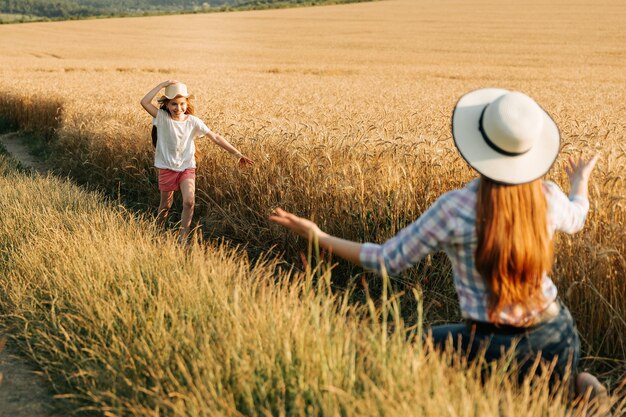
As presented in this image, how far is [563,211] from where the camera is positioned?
2623 mm

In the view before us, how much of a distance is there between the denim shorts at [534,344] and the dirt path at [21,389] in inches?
76.1

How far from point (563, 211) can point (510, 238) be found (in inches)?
15.3

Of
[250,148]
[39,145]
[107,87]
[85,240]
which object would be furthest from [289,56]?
[85,240]

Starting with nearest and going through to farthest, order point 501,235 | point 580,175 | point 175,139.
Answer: point 501,235 → point 580,175 → point 175,139

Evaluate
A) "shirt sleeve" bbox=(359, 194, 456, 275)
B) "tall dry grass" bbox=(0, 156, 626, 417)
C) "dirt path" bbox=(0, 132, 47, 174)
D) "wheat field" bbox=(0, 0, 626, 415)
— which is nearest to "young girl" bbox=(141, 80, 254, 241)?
"wheat field" bbox=(0, 0, 626, 415)

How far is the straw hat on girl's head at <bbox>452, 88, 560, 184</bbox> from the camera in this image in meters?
2.38

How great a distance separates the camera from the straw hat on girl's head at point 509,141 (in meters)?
2.38

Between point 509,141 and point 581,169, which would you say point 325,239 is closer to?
point 509,141

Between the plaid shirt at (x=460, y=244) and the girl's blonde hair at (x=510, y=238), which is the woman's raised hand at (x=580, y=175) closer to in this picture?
the plaid shirt at (x=460, y=244)

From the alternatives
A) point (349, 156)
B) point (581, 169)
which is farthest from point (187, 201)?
point (581, 169)

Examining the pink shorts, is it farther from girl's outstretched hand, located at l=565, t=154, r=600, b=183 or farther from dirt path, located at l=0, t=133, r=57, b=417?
girl's outstretched hand, located at l=565, t=154, r=600, b=183

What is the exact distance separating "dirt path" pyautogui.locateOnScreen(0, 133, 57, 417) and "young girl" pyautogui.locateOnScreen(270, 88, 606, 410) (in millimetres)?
1613

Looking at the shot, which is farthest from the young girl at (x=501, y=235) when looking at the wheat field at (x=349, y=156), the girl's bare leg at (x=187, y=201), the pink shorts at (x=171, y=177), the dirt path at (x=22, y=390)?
the pink shorts at (x=171, y=177)

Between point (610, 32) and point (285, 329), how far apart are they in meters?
46.5
